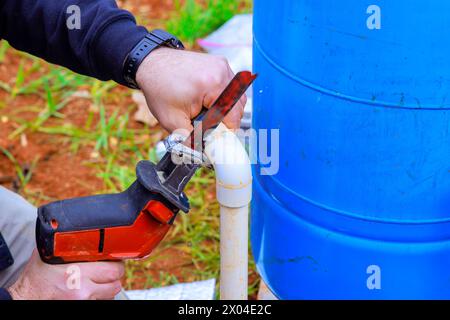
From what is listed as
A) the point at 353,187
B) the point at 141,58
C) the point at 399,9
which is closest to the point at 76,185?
the point at 141,58

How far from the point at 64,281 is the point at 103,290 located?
77 mm

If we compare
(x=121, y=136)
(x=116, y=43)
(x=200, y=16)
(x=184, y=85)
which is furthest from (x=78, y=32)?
(x=200, y=16)

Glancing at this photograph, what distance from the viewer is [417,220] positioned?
4.34 feet

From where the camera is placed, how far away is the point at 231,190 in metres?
1.16

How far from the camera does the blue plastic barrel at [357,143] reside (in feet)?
3.80

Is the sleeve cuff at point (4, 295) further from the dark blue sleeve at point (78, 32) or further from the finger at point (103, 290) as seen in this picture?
the dark blue sleeve at point (78, 32)

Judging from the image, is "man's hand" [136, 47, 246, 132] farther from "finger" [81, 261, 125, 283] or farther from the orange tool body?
"finger" [81, 261, 125, 283]

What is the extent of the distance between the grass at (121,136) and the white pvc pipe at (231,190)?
72 cm

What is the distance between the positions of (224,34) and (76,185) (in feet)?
2.84

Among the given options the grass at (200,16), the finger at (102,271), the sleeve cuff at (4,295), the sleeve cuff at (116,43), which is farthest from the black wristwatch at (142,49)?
the grass at (200,16)

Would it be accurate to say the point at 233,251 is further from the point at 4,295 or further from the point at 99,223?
the point at 4,295

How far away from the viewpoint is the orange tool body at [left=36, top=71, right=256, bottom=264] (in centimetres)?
121

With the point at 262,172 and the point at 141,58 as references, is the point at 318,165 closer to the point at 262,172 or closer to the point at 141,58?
the point at 262,172
